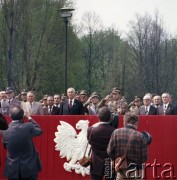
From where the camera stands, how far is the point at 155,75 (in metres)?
58.6

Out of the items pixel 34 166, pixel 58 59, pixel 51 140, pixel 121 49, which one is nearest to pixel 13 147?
pixel 34 166

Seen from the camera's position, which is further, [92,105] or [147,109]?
[92,105]

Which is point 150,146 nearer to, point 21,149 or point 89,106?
point 89,106

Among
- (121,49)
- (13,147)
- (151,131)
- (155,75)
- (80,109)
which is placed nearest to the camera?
(13,147)

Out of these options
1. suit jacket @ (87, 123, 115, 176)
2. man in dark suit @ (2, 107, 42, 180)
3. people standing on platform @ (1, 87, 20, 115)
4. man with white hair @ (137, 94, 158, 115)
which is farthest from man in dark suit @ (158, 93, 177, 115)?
man in dark suit @ (2, 107, 42, 180)

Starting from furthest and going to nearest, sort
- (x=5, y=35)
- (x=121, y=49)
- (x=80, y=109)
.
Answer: (x=121, y=49) < (x=5, y=35) < (x=80, y=109)

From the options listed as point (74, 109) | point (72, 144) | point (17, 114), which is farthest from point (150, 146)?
point (17, 114)

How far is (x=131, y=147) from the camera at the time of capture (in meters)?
10.1

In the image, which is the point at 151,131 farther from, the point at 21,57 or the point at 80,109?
the point at 21,57

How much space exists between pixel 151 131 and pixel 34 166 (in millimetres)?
3876

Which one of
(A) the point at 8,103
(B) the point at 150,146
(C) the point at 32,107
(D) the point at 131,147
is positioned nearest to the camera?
(D) the point at 131,147

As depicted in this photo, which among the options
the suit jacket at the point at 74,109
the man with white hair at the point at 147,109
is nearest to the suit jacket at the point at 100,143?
the suit jacket at the point at 74,109

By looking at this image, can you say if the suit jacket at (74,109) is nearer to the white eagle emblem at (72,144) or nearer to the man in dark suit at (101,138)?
the white eagle emblem at (72,144)

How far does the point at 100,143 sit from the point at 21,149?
1.46 m
